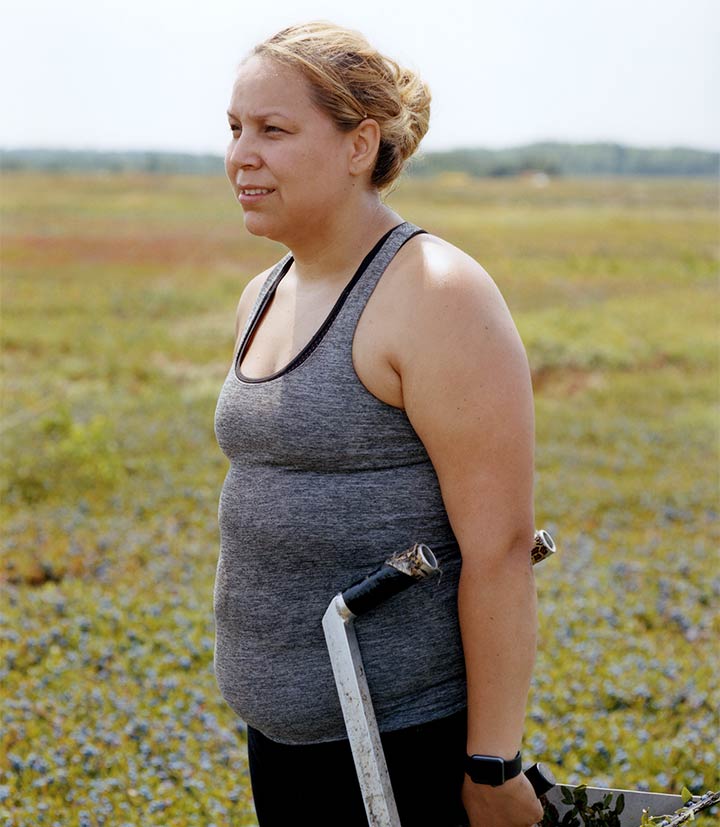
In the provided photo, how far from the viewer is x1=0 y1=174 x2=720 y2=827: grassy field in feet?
11.8

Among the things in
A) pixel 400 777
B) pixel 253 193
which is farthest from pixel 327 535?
pixel 253 193

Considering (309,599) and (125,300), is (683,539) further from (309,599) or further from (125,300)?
(125,300)

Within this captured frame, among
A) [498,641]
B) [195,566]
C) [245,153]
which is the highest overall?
[245,153]

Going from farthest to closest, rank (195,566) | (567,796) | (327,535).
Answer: (195,566) → (567,796) → (327,535)

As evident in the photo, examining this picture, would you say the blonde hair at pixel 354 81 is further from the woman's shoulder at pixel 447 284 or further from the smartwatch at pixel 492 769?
the smartwatch at pixel 492 769

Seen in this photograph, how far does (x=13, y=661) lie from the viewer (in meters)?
4.43

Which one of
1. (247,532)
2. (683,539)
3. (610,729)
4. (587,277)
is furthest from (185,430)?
(587,277)

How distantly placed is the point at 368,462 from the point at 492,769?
486mm

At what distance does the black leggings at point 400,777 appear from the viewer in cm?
163

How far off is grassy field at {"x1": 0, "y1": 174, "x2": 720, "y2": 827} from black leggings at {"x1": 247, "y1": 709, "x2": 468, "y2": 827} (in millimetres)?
1682

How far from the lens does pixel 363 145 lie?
160cm

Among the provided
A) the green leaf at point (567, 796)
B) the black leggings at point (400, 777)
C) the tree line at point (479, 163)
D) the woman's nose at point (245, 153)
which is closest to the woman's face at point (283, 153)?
the woman's nose at point (245, 153)

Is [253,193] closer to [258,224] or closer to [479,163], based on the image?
[258,224]

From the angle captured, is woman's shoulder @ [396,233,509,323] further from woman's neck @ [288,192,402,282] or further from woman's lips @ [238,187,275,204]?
woman's lips @ [238,187,275,204]
